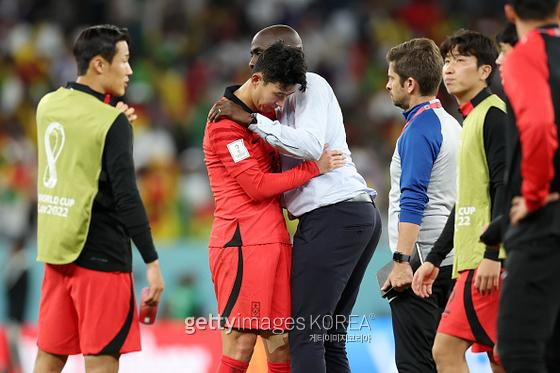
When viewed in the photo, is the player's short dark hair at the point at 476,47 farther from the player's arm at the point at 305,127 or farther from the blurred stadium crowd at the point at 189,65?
the blurred stadium crowd at the point at 189,65

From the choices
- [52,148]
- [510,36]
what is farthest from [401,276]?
[52,148]

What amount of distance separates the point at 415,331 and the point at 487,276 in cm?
90

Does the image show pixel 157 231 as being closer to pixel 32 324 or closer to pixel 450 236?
pixel 32 324

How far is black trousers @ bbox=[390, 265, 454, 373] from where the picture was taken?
17.3 ft

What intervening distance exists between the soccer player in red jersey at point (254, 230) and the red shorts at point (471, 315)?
3.03 feet

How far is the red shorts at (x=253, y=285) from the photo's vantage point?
5.14 m

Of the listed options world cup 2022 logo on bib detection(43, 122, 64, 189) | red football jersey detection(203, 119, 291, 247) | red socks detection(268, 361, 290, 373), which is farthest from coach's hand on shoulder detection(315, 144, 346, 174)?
world cup 2022 logo on bib detection(43, 122, 64, 189)

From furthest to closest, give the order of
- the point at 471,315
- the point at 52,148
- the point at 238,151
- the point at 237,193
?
the point at 237,193 → the point at 238,151 → the point at 52,148 → the point at 471,315

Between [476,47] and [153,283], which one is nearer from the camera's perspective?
[153,283]

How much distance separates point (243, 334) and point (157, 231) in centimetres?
621

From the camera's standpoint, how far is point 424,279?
500cm

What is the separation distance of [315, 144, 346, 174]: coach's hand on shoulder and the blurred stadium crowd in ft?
19.9

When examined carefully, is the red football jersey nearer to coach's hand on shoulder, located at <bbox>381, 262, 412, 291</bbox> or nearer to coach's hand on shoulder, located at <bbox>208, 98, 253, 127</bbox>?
coach's hand on shoulder, located at <bbox>208, 98, 253, 127</bbox>

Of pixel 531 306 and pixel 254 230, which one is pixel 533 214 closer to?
pixel 531 306
